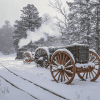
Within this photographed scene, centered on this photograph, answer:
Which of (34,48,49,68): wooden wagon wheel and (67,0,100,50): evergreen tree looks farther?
(67,0,100,50): evergreen tree

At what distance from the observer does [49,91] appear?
160 inches

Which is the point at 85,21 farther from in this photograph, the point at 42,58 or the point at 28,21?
the point at 28,21

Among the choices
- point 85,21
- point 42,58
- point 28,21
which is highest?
point 28,21

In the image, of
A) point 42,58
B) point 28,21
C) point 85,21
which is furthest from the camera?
point 28,21

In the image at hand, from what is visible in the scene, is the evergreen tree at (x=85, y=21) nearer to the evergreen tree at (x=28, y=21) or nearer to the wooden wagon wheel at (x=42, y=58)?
the wooden wagon wheel at (x=42, y=58)

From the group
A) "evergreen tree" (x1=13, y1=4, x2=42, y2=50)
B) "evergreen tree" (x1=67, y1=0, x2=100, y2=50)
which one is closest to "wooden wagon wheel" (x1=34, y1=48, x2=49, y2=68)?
"evergreen tree" (x1=67, y1=0, x2=100, y2=50)

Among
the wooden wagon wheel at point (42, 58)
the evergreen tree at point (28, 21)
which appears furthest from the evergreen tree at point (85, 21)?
the evergreen tree at point (28, 21)

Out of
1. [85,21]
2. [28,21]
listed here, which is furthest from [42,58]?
[28,21]

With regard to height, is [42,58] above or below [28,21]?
below

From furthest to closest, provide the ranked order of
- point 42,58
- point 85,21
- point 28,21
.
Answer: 1. point 28,21
2. point 85,21
3. point 42,58

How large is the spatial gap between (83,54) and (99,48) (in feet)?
32.0

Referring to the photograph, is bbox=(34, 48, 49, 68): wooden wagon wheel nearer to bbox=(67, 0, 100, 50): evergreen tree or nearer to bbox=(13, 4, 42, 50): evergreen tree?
bbox=(67, 0, 100, 50): evergreen tree

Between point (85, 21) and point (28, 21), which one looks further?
point (28, 21)

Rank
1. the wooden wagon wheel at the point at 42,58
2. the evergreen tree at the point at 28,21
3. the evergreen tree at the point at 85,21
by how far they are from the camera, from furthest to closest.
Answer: the evergreen tree at the point at 28,21
the evergreen tree at the point at 85,21
the wooden wagon wheel at the point at 42,58
